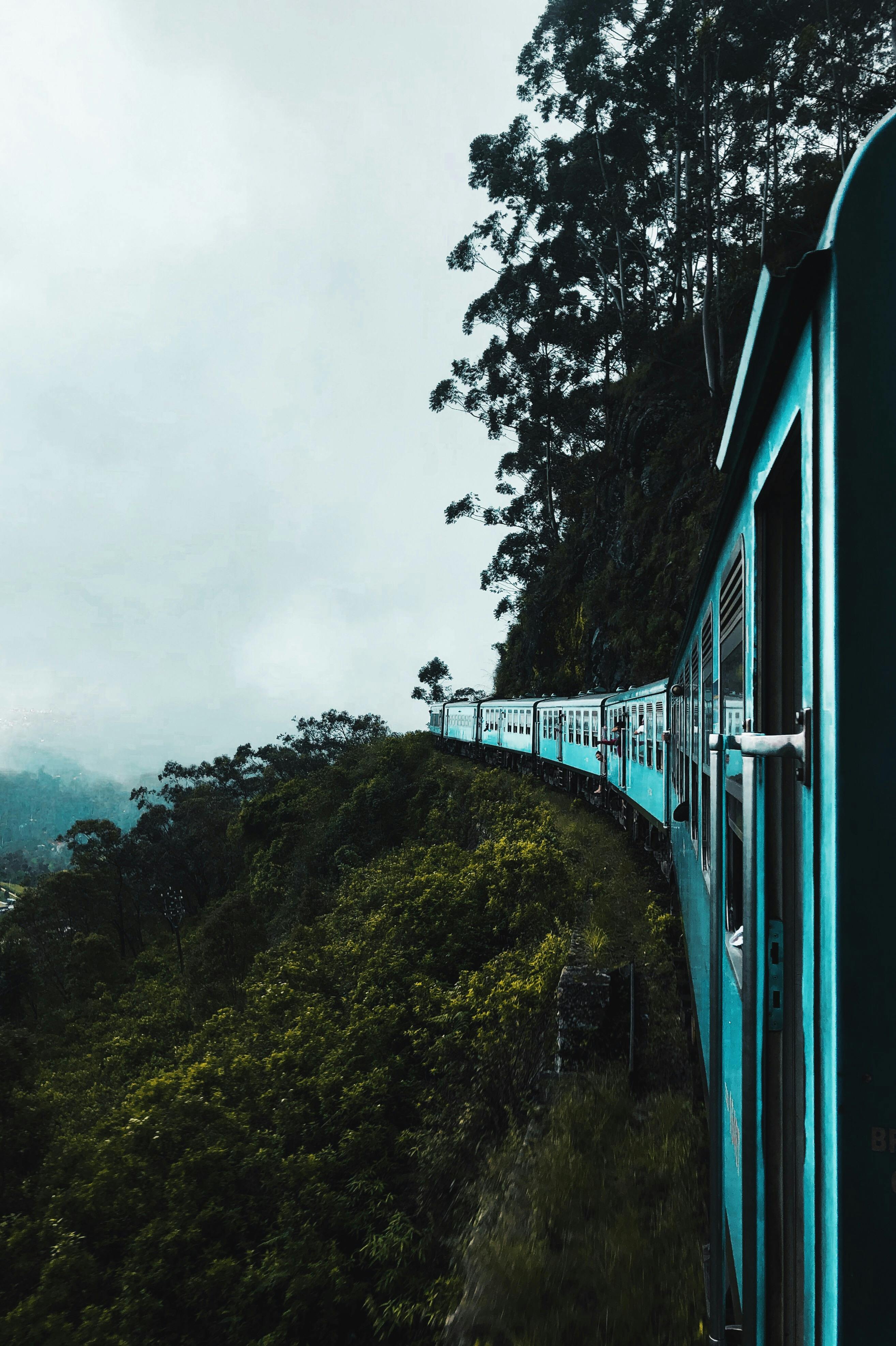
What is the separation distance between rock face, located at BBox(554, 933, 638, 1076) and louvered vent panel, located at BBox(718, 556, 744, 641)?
366cm

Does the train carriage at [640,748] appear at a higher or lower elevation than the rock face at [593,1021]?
higher

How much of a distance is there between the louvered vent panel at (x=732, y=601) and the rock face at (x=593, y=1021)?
3.66m

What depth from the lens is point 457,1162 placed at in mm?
5957

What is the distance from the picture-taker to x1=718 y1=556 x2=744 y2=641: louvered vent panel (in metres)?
2.09

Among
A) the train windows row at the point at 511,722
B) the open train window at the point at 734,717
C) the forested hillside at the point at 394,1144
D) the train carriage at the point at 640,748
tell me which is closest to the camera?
the open train window at the point at 734,717

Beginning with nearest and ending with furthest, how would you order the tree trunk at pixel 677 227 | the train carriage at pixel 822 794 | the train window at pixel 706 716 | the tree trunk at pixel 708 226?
the train carriage at pixel 822 794 < the train window at pixel 706 716 < the tree trunk at pixel 708 226 < the tree trunk at pixel 677 227

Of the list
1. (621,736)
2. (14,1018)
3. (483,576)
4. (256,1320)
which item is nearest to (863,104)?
(621,736)

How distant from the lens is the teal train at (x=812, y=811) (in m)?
0.93

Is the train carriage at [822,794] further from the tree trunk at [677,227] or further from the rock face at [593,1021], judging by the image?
the tree trunk at [677,227]

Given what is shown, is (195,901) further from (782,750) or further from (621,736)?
(782,750)

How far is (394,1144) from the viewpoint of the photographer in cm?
687

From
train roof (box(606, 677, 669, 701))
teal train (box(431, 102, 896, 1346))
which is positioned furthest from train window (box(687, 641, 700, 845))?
train roof (box(606, 677, 669, 701))

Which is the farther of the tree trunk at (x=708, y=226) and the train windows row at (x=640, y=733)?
the tree trunk at (x=708, y=226)

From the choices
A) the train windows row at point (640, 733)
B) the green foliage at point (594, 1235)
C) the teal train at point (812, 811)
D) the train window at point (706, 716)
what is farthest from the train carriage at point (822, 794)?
the train windows row at point (640, 733)
